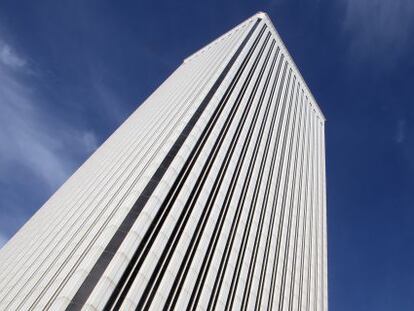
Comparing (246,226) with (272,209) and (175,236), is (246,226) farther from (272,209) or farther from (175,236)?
(175,236)

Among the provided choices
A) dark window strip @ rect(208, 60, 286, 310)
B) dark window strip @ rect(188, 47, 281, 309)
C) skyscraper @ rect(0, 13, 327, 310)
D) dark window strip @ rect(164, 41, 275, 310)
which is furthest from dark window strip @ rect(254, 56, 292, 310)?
dark window strip @ rect(164, 41, 275, 310)

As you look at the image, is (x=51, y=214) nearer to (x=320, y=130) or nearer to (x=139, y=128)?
(x=139, y=128)

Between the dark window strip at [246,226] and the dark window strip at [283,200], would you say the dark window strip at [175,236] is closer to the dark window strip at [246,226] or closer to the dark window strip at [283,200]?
the dark window strip at [246,226]

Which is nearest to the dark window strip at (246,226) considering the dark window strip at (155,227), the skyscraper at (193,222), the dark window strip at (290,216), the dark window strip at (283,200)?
the skyscraper at (193,222)

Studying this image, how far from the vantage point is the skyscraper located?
26.3m

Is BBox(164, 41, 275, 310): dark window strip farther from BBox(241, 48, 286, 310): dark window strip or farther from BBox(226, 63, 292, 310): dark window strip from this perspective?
BBox(241, 48, 286, 310): dark window strip

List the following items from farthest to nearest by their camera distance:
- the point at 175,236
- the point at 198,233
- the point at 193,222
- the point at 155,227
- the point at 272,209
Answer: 1. the point at 272,209
2. the point at 198,233
3. the point at 193,222
4. the point at 175,236
5. the point at 155,227

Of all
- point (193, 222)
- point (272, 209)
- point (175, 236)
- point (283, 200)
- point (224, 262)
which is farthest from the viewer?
point (283, 200)

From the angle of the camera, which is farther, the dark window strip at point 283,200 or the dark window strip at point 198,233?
the dark window strip at point 283,200

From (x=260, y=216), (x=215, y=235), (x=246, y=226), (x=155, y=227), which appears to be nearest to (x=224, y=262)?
(x=215, y=235)

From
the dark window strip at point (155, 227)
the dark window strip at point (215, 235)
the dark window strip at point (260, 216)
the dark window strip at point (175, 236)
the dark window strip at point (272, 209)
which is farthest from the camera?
the dark window strip at point (272, 209)

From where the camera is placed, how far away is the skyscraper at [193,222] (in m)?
26.3

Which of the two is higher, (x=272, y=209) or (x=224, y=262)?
(x=272, y=209)

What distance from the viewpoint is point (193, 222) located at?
32781mm
